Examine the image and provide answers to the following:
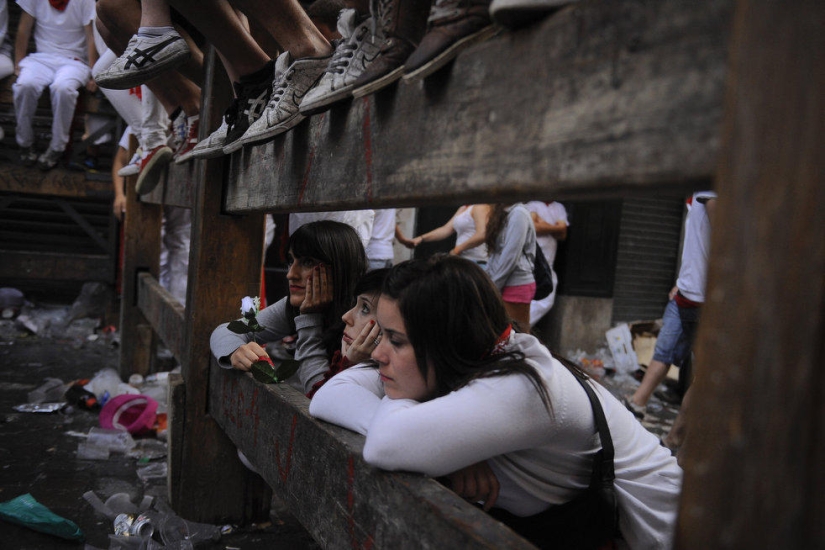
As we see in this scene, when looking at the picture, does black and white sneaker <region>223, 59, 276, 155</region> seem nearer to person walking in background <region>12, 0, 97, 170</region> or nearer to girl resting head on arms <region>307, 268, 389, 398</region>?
girl resting head on arms <region>307, 268, 389, 398</region>

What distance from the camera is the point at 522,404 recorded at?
4.00ft

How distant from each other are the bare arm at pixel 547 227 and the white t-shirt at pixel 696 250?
1859 mm

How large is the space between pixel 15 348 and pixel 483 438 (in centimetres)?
608

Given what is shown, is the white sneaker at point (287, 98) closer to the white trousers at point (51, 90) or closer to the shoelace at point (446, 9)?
the shoelace at point (446, 9)

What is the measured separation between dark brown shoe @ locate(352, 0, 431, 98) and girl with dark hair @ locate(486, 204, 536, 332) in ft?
9.97

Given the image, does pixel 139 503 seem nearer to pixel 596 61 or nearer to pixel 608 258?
pixel 596 61

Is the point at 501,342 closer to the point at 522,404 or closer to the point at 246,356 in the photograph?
the point at 522,404

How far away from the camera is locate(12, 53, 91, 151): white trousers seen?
6.50m

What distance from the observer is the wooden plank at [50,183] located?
657 centimetres

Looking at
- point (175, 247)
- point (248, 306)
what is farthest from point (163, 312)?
point (175, 247)

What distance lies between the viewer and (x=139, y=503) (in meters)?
2.93

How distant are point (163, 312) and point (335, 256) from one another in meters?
1.67

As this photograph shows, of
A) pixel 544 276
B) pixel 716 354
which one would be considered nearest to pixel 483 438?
pixel 716 354

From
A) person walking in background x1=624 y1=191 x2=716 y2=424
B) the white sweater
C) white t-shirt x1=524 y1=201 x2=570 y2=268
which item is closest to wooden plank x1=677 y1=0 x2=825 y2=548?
the white sweater
